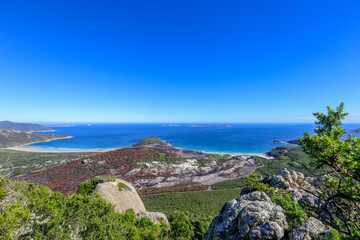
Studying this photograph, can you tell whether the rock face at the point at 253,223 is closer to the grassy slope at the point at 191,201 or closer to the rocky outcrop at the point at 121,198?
the rocky outcrop at the point at 121,198

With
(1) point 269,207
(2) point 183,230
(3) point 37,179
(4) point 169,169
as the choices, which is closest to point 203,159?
(4) point 169,169

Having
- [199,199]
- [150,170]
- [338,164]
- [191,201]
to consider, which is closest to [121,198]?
[191,201]

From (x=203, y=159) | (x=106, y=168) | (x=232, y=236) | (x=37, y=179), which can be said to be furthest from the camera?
(x=203, y=159)

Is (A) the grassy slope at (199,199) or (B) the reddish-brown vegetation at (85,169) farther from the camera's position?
(B) the reddish-brown vegetation at (85,169)

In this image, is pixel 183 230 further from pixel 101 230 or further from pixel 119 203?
pixel 119 203

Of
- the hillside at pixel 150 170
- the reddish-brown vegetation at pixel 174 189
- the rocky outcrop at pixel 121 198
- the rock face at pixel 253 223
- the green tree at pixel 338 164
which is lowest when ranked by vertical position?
the reddish-brown vegetation at pixel 174 189

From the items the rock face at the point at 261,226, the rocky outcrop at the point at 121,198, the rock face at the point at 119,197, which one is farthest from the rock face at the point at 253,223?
the rock face at the point at 119,197

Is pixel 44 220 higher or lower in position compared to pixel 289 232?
higher

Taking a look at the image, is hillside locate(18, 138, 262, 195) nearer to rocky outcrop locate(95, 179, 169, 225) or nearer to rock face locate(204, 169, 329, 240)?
rocky outcrop locate(95, 179, 169, 225)

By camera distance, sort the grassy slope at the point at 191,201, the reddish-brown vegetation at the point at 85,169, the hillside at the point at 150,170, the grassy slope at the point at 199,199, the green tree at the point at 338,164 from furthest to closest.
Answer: the hillside at the point at 150,170, the reddish-brown vegetation at the point at 85,169, the grassy slope at the point at 199,199, the grassy slope at the point at 191,201, the green tree at the point at 338,164
